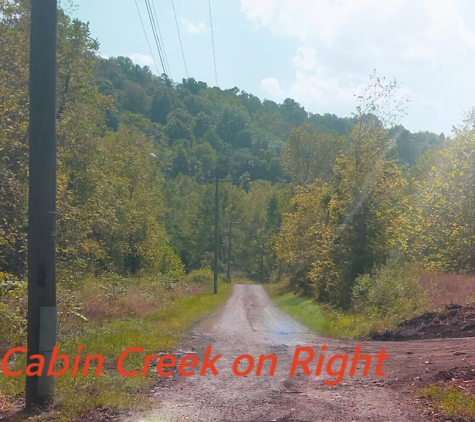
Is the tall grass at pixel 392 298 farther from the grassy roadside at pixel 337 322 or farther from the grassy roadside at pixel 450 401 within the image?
the grassy roadside at pixel 450 401

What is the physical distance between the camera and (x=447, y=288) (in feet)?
60.0

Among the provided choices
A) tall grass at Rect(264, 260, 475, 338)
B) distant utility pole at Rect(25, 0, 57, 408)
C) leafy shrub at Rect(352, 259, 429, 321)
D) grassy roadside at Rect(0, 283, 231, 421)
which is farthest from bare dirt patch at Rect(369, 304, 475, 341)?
distant utility pole at Rect(25, 0, 57, 408)

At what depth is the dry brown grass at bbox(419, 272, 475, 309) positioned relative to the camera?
55.0ft

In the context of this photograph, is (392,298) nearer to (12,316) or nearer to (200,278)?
(12,316)

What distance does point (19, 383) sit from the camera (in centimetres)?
825

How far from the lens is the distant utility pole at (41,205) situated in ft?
22.5

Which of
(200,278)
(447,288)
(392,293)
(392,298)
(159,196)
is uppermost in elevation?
(159,196)
